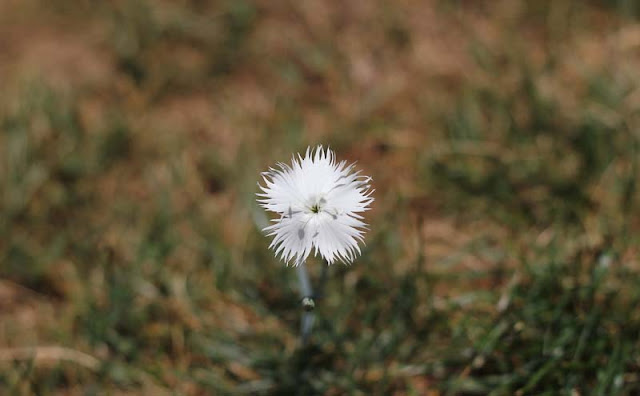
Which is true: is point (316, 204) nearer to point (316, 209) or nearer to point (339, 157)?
point (316, 209)

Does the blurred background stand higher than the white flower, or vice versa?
the blurred background

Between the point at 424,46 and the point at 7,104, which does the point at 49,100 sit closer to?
the point at 7,104

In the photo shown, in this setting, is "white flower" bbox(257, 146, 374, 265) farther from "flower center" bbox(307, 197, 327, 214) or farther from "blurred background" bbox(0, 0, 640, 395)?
"blurred background" bbox(0, 0, 640, 395)

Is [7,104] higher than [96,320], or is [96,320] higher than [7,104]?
[7,104]

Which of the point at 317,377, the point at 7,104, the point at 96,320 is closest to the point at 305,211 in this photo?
the point at 317,377

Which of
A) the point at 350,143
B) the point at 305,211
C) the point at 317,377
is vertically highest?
the point at 350,143

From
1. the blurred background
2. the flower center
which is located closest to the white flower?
the flower center

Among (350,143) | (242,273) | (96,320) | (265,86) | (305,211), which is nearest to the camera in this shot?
(305,211)

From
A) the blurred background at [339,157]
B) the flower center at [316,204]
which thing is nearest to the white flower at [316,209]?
the flower center at [316,204]
